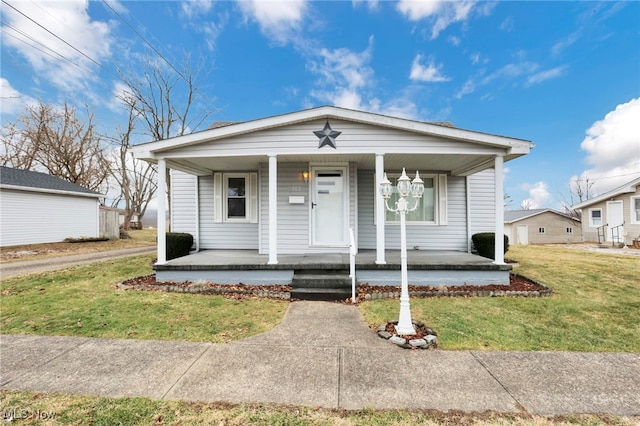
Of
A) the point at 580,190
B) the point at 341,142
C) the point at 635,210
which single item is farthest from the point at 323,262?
the point at 580,190

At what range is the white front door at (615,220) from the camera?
54.9 feet

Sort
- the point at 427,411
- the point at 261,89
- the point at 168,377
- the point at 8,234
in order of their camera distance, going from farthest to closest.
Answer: the point at 261,89, the point at 8,234, the point at 168,377, the point at 427,411

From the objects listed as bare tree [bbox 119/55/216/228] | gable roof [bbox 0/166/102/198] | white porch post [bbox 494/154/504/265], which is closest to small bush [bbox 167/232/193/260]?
white porch post [bbox 494/154/504/265]

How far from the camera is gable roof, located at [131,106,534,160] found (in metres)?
5.77

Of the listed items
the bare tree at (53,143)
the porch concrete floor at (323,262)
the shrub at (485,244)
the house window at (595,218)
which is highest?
the bare tree at (53,143)

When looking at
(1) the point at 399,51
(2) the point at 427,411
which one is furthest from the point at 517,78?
(2) the point at 427,411

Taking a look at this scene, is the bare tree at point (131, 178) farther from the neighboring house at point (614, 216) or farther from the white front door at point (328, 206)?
the neighboring house at point (614, 216)

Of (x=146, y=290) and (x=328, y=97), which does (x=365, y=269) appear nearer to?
(x=146, y=290)

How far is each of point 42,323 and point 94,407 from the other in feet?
9.21

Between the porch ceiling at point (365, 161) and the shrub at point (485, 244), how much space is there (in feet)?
5.82

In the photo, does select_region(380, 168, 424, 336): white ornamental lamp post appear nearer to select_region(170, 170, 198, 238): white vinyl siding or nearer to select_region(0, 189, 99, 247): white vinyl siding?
select_region(170, 170, 198, 238): white vinyl siding

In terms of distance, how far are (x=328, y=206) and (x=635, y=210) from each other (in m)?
19.9

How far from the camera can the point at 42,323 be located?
160 inches

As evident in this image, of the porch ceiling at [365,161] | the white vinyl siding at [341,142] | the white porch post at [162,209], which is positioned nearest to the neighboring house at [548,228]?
the porch ceiling at [365,161]
